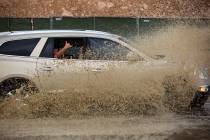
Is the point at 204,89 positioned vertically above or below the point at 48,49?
below

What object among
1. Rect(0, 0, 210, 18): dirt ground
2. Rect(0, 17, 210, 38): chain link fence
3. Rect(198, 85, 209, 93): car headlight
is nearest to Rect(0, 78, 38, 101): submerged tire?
Rect(198, 85, 209, 93): car headlight

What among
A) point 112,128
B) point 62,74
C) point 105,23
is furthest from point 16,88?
point 105,23

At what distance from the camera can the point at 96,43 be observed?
10906mm

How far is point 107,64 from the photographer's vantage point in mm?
10570

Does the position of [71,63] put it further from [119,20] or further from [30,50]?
[119,20]

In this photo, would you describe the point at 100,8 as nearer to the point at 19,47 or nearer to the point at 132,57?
the point at 19,47

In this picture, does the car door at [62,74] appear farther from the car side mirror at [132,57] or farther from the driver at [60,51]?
the car side mirror at [132,57]

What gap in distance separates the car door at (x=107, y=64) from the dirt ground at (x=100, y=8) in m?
19.7

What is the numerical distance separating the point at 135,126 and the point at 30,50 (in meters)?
3.20

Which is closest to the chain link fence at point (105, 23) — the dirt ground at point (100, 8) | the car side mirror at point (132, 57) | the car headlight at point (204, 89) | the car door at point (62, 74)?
the dirt ground at point (100, 8)

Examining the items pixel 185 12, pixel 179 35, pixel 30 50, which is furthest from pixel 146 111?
pixel 185 12

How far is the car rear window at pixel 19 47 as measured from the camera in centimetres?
1075

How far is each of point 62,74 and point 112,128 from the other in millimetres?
2284

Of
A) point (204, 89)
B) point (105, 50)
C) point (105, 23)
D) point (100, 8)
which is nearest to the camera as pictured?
point (204, 89)
